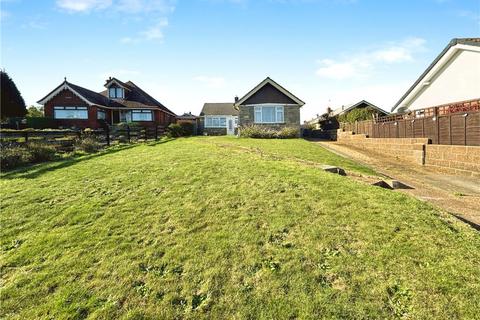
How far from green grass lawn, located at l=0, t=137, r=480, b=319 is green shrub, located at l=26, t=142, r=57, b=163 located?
273 inches

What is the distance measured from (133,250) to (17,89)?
143ft

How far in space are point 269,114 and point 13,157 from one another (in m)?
22.1

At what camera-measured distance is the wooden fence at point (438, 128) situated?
11.6 m

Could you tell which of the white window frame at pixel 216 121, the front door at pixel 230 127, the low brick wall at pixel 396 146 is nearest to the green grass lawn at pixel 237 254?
the low brick wall at pixel 396 146

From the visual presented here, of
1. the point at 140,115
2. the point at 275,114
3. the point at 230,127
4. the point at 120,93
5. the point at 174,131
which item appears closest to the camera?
the point at 275,114

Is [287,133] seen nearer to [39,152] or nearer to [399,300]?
[39,152]

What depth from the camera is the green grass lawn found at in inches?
133

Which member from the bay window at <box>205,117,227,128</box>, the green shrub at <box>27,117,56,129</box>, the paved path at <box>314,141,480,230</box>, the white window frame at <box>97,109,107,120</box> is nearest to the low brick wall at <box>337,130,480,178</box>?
the paved path at <box>314,141,480,230</box>

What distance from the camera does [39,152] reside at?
43.0ft

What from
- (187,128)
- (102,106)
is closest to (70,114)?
(102,106)

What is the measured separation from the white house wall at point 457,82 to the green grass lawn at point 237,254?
51.7ft

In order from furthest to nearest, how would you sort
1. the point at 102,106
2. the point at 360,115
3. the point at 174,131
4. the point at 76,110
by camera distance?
the point at 102,106 < the point at 76,110 < the point at 174,131 < the point at 360,115

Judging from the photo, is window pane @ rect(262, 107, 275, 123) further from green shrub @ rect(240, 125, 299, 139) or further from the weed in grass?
the weed in grass

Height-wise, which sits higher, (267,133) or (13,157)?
(267,133)
